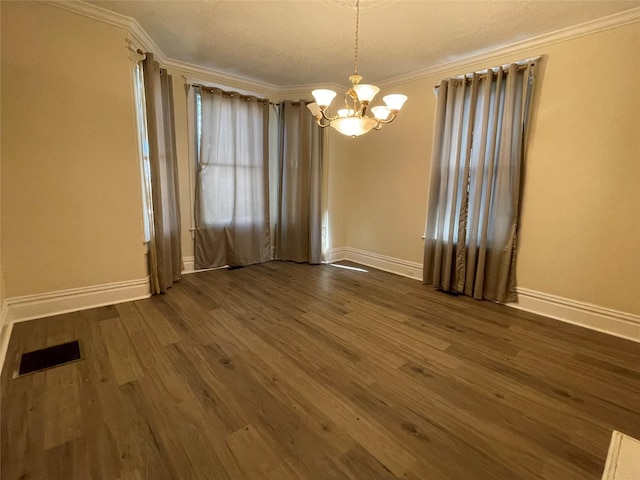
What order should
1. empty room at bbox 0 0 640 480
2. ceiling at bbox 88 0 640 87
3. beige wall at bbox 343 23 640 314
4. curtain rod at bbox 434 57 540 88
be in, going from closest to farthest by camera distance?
empty room at bbox 0 0 640 480 → ceiling at bbox 88 0 640 87 → beige wall at bbox 343 23 640 314 → curtain rod at bbox 434 57 540 88

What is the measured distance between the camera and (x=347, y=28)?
2.81 meters

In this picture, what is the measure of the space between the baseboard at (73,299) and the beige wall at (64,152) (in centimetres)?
7

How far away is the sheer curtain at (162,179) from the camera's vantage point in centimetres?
319

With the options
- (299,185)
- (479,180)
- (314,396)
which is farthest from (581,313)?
(299,185)

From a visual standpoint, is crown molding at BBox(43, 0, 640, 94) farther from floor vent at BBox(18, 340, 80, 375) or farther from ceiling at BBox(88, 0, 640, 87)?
floor vent at BBox(18, 340, 80, 375)

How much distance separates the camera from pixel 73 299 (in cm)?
288

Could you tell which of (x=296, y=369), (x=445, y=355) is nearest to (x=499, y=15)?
(x=445, y=355)

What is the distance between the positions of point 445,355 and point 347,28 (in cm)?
301

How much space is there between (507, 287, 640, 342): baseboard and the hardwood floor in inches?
5.3

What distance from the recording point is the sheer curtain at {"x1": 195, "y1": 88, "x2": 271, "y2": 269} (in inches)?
162

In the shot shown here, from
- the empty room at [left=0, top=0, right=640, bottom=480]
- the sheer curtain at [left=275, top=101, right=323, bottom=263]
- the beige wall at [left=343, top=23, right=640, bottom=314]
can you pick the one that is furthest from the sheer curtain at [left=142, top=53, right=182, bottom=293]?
the beige wall at [left=343, top=23, right=640, bottom=314]

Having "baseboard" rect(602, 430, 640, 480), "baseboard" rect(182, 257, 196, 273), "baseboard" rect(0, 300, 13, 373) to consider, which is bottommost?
"baseboard" rect(602, 430, 640, 480)

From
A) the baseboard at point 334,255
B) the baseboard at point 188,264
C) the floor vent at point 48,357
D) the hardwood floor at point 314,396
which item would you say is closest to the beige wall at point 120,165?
the hardwood floor at point 314,396

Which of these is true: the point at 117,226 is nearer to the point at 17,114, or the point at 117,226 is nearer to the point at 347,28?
the point at 17,114
